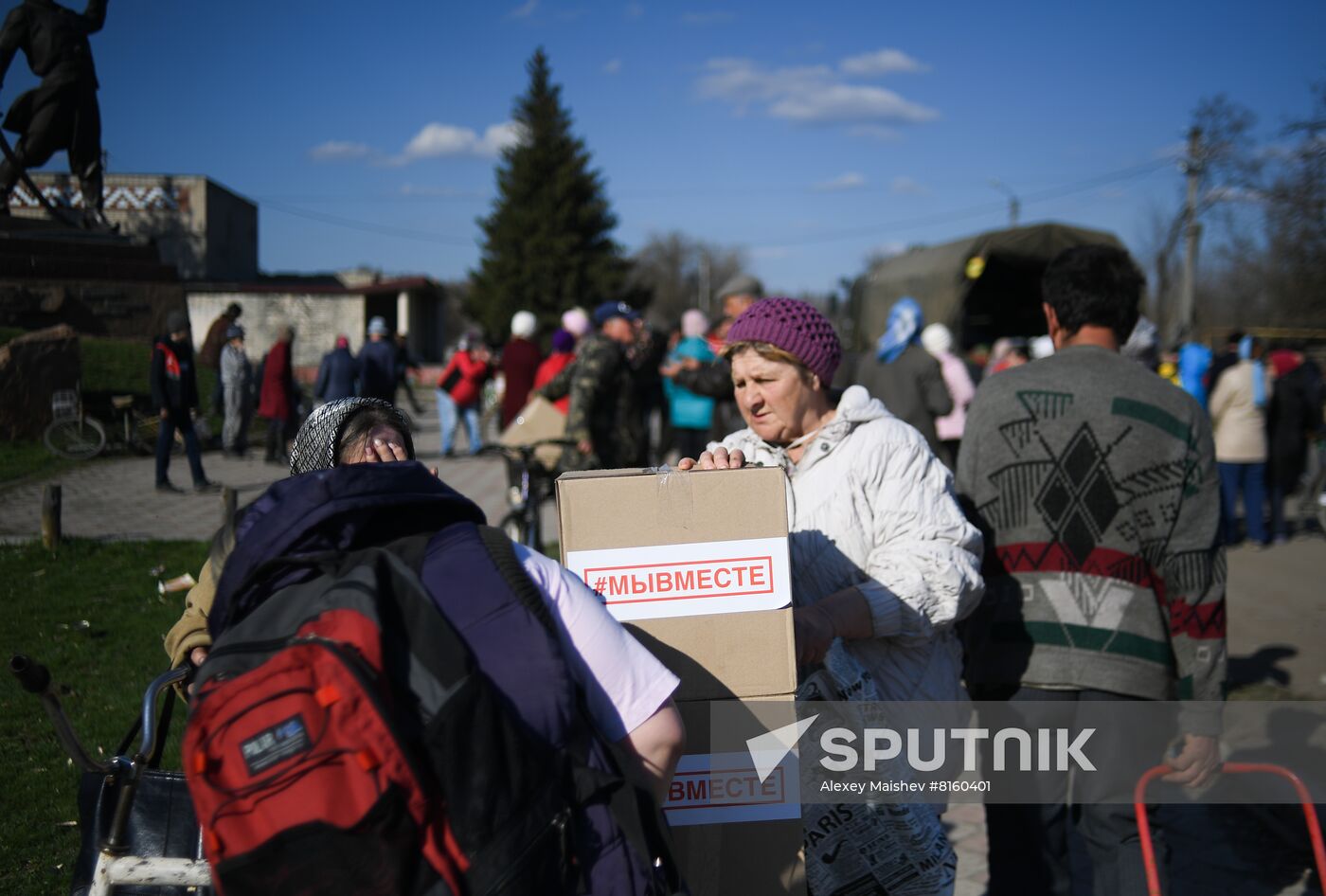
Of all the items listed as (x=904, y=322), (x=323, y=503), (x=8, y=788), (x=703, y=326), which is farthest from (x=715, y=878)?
(x=703, y=326)

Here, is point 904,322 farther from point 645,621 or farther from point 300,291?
point 300,291

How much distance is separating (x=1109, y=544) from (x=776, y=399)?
3.44 ft

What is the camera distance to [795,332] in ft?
9.00

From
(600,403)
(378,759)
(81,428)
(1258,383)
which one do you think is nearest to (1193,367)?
(1258,383)

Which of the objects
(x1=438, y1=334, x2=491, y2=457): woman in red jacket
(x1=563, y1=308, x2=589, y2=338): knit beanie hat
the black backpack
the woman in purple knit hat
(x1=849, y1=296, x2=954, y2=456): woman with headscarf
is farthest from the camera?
(x1=438, y1=334, x2=491, y2=457): woman in red jacket

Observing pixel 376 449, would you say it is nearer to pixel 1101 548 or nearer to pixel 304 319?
pixel 1101 548

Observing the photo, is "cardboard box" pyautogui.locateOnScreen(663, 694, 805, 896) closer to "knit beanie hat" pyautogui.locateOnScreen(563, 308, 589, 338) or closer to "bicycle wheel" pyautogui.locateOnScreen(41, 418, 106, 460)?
"knit beanie hat" pyautogui.locateOnScreen(563, 308, 589, 338)

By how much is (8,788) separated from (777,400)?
3562mm

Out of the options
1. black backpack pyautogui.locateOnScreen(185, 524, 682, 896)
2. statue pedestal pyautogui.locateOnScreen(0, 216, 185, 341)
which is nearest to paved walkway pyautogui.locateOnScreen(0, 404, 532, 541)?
statue pedestal pyautogui.locateOnScreen(0, 216, 185, 341)

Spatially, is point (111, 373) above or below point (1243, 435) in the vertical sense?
above

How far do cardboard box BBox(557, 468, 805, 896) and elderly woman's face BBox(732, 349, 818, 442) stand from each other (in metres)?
0.71

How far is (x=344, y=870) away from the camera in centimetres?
138

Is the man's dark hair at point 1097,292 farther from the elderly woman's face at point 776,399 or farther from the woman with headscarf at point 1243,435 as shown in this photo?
the woman with headscarf at point 1243,435

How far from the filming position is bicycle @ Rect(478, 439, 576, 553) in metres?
7.99
